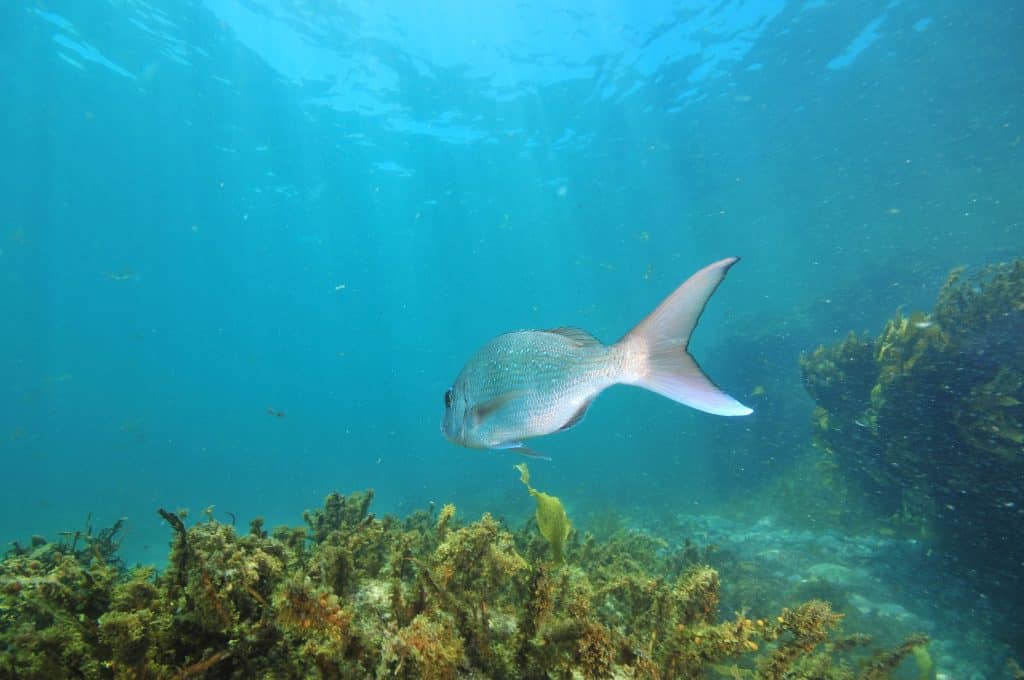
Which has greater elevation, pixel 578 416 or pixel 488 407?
pixel 488 407

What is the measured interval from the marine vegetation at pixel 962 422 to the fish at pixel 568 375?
7.55 meters

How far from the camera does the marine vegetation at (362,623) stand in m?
1.51

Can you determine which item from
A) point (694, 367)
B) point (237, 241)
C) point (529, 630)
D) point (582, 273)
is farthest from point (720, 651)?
point (582, 273)

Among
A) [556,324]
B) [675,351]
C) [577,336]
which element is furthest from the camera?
[556,324]

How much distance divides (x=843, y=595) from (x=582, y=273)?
61185 millimetres

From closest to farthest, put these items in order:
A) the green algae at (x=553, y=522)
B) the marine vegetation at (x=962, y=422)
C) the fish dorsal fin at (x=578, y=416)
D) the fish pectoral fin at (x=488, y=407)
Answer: the fish dorsal fin at (x=578, y=416) → the fish pectoral fin at (x=488, y=407) → the green algae at (x=553, y=522) → the marine vegetation at (x=962, y=422)

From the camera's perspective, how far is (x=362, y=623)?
177cm

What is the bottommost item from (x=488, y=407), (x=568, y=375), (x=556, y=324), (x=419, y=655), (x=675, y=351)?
(x=419, y=655)

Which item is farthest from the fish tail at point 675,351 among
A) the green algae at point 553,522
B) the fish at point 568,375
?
the green algae at point 553,522

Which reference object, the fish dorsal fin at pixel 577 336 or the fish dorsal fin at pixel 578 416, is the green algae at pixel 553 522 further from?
the fish dorsal fin at pixel 577 336

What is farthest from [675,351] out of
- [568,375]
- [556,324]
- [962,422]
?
[556,324]

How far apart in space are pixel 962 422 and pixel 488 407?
825 cm

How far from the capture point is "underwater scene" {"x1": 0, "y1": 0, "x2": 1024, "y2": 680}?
6.39 ft

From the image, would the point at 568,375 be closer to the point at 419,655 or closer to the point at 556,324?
the point at 419,655
